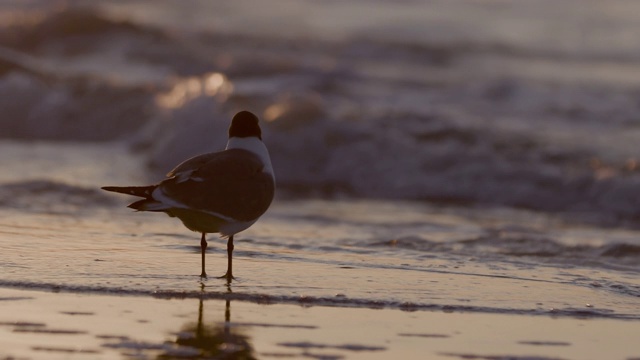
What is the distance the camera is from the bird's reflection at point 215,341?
500cm

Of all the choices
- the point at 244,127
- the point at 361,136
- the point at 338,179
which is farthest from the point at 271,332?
the point at 361,136

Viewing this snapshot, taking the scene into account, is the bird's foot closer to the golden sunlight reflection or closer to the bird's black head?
the bird's black head

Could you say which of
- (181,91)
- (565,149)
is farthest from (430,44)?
(565,149)

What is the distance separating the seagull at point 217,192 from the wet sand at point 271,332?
1.97 feet

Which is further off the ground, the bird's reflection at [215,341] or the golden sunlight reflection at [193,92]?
the golden sunlight reflection at [193,92]

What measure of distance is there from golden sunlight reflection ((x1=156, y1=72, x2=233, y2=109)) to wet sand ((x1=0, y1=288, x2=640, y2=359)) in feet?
27.1

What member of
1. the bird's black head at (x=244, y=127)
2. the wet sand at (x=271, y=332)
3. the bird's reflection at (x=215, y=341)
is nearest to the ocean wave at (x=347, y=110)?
the bird's black head at (x=244, y=127)

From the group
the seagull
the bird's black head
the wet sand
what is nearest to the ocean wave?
the bird's black head

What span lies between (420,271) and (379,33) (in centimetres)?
1651

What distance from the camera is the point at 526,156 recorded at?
1205 cm

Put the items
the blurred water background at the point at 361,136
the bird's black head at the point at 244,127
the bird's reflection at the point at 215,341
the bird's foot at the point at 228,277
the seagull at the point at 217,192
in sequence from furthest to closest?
the blurred water background at the point at 361,136, the bird's black head at the point at 244,127, the bird's foot at the point at 228,277, the seagull at the point at 217,192, the bird's reflection at the point at 215,341

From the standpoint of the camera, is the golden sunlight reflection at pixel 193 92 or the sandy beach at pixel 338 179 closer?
the sandy beach at pixel 338 179

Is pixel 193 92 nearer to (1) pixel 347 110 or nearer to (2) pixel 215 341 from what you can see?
(1) pixel 347 110

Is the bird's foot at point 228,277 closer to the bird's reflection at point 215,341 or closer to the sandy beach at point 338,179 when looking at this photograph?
the sandy beach at point 338,179
